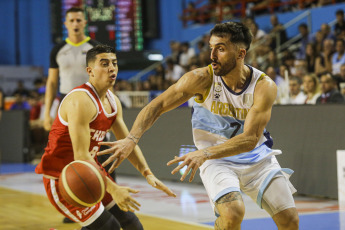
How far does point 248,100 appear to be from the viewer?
181 inches

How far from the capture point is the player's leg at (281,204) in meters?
4.46

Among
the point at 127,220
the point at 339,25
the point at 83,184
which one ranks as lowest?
the point at 127,220

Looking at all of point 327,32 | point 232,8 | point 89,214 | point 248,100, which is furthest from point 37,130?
point 248,100

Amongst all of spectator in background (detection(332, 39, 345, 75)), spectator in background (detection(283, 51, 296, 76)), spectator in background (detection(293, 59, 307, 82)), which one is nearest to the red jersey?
spectator in background (detection(293, 59, 307, 82))

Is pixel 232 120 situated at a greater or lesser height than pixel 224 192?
greater

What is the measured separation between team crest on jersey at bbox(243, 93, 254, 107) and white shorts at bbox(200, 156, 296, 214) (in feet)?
1.51

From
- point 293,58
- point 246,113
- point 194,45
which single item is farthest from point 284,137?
point 194,45

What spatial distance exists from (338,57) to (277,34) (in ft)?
10.3

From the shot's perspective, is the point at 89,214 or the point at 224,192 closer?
the point at 224,192

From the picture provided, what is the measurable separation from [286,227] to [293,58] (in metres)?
8.99

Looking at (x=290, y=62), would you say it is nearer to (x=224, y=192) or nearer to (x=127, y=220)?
(x=127, y=220)

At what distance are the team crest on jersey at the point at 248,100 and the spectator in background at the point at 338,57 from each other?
760 centimetres

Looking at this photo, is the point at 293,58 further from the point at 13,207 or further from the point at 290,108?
the point at 13,207

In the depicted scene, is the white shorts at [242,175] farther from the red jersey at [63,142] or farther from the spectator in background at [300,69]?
the spectator in background at [300,69]
